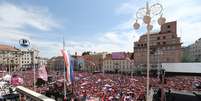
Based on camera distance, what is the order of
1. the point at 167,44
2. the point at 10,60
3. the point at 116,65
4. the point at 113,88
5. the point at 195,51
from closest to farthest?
1. the point at 113,88
2. the point at 167,44
3. the point at 10,60
4. the point at 116,65
5. the point at 195,51

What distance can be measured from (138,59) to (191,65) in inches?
2683

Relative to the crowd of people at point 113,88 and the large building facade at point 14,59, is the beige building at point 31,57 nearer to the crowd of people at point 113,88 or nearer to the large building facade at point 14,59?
the large building facade at point 14,59

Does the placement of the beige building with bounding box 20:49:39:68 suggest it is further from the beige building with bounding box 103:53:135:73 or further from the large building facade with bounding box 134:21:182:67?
the large building facade with bounding box 134:21:182:67

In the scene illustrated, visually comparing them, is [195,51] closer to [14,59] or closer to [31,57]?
[31,57]

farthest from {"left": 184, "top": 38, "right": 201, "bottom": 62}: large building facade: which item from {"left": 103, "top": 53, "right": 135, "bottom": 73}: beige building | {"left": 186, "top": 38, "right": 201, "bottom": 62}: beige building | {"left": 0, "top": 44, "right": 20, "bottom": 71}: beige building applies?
{"left": 0, "top": 44, "right": 20, "bottom": 71}: beige building

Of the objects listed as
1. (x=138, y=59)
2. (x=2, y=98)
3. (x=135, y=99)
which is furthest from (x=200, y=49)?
(x=2, y=98)

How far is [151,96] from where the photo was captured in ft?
55.1

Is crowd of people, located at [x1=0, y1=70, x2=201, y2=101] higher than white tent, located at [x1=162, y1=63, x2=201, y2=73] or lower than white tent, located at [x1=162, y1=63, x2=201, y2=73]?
lower

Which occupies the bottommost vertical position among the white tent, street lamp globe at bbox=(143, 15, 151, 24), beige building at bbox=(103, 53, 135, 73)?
beige building at bbox=(103, 53, 135, 73)

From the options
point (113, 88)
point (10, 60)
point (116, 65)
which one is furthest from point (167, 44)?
point (10, 60)

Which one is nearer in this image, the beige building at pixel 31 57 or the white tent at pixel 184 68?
the white tent at pixel 184 68

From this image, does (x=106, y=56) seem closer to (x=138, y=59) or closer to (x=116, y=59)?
(x=116, y=59)

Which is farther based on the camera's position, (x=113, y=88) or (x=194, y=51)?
(x=194, y=51)

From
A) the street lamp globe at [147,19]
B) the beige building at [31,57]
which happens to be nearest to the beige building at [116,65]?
the beige building at [31,57]
